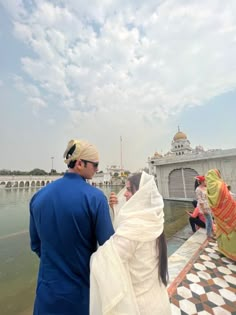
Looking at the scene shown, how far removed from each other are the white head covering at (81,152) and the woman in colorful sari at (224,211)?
2612mm

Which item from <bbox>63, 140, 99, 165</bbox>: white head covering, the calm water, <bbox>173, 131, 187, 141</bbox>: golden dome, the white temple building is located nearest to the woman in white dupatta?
<bbox>63, 140, 99, 165</bbox>: white head covering

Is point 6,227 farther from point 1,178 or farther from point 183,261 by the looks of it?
point 1,178

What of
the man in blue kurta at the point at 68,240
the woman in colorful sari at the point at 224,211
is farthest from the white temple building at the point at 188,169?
the man in blue kurta at the point at 68,240

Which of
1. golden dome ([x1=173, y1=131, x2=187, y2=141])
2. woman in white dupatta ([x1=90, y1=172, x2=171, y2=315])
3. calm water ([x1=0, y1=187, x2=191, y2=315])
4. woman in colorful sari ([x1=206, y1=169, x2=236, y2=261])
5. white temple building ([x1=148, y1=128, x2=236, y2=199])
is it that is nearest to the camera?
woman in white dupatta ([x1=90, y1=172, x2=171, y2=315])

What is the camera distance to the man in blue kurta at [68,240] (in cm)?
90

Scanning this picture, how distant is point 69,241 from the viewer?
914mm

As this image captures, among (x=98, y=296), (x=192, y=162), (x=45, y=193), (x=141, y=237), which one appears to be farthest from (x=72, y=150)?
(x=192, y=162)

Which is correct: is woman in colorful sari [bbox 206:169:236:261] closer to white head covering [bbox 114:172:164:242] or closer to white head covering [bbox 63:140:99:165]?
white head covering [bbox 114:172:164:242]

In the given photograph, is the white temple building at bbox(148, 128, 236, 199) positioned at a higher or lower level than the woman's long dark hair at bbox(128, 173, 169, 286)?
higher

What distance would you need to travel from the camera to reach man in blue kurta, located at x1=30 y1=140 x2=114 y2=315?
2.94ft

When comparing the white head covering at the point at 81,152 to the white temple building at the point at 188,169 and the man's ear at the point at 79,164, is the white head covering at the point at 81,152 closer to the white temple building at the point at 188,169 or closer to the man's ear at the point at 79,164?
the man's ear at the point at 79,164

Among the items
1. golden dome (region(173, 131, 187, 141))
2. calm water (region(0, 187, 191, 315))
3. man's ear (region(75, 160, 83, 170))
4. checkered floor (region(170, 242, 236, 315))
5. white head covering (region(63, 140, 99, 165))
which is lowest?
calm water (region(0, 187, 191, 315))

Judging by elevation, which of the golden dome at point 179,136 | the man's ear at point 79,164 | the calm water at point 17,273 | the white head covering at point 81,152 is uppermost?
the golden dome at point 179,136

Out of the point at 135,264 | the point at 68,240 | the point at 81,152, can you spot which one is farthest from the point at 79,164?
the point at 135,264
